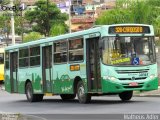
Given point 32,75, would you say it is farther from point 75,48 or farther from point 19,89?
point 75,48

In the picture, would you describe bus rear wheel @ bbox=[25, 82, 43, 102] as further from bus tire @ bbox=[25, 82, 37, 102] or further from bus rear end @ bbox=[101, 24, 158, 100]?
bus rear end @ bbox=[101, 24, 158, 100]

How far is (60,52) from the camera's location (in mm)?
24156

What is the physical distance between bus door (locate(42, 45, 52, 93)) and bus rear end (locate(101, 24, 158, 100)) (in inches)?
183

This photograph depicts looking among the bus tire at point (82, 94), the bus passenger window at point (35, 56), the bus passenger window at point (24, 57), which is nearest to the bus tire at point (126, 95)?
the bus tire at point (82, 94)

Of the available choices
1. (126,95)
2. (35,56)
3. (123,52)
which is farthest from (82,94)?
(35,56)

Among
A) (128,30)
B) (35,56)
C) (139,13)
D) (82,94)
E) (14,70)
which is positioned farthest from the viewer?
(139,13)

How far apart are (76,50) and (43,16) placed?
55.8 metres

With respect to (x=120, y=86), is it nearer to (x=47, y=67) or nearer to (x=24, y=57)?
(x=47, y=67)

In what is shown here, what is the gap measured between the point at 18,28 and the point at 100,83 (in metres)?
67.6

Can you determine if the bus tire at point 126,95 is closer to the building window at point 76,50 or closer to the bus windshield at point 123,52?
the bus windshield at point 123,52

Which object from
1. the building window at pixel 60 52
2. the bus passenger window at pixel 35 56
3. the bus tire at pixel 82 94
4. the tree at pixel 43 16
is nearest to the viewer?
the bus tire at pixel 82 94

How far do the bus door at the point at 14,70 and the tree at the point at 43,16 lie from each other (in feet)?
153

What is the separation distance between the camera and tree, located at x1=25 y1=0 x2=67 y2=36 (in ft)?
256

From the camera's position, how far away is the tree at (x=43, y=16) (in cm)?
7800
